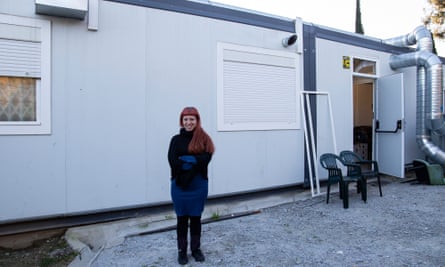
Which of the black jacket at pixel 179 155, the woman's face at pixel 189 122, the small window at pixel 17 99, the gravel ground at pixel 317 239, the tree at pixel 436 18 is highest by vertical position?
the tree at pixel 436 18

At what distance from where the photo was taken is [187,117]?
251 centimetres

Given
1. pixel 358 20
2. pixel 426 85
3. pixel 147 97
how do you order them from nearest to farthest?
pixel 147 97, pixel 426 85, pixel 358 20

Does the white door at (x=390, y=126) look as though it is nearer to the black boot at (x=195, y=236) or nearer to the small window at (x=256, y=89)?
the small window at (x=256, y=89)

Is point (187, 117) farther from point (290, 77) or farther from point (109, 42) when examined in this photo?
point (290, 77)

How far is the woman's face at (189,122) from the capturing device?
2.51 metres

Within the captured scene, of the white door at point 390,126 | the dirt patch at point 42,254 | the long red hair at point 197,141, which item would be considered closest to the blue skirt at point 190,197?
the long red hair at point 197,141

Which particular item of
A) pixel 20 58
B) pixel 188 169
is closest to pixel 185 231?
pixel 188 169

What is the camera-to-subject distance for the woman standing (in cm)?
244

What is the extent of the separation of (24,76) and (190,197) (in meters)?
2.14

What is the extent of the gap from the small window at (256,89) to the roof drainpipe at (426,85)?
2.64 meters

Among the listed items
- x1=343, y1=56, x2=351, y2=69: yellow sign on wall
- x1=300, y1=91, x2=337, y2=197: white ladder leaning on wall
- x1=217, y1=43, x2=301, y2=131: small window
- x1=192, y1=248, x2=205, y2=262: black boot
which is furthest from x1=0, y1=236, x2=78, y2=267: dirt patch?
x1=343, y1=56, x2=351, y2=69: yellow sign on wall

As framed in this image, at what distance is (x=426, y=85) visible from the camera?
5.66 meters

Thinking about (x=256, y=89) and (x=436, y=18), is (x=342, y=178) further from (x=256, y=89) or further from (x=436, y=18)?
(x=436, y=18)

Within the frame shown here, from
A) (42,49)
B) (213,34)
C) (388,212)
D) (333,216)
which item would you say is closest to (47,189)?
(42,49)
